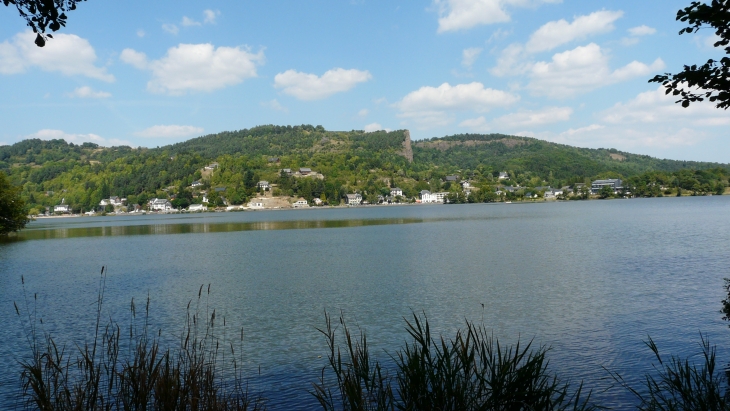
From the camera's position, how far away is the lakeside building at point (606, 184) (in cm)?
16401

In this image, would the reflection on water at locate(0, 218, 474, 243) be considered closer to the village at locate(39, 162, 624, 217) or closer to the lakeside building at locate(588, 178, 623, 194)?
the village at locate(39, 162, 624, 217)

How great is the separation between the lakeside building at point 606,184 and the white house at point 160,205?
134m

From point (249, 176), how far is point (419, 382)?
181314 mm

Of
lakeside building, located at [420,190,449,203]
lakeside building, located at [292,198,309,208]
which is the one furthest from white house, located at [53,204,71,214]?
lakeside building, located at [420,190,449,203]

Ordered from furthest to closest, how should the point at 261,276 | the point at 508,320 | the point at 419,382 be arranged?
the point at 261,276
the point at 508,320
the point at 419,382

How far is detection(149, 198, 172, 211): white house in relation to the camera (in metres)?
170

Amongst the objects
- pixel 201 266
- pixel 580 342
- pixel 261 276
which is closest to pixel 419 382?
pixel 580 342

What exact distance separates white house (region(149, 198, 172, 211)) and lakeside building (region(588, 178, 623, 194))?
133969 millimetres

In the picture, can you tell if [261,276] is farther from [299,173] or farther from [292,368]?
[299,173]

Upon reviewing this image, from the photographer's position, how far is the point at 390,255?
32656mm

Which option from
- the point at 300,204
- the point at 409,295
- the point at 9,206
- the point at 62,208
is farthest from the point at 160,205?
the point at 409,295

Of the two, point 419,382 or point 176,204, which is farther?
point 176,204

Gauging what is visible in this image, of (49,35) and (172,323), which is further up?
(49,35)

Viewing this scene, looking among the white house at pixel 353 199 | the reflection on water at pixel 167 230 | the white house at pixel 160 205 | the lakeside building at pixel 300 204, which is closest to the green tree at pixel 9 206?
the reflection on water at pixel 167 230
